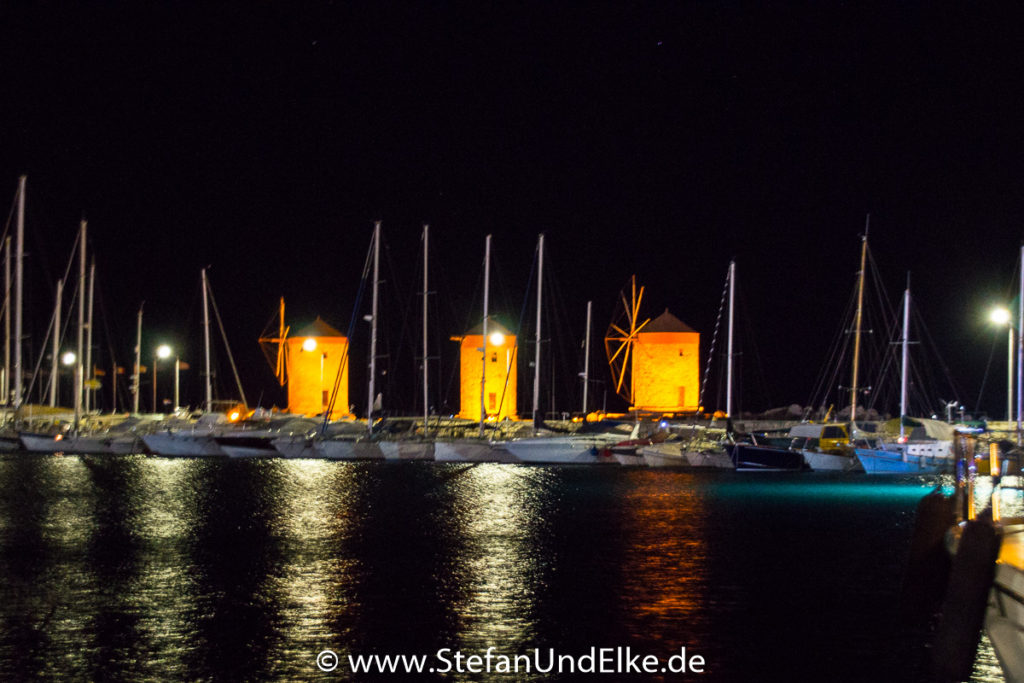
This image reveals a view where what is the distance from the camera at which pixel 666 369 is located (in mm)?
67438

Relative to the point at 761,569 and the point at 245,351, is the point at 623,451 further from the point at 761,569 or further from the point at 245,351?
the point at 245,351

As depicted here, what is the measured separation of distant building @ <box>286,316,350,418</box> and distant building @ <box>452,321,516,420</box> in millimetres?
8351

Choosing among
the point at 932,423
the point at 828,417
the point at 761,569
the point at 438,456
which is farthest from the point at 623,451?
the point at 761,569

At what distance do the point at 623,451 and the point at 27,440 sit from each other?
23351 mm

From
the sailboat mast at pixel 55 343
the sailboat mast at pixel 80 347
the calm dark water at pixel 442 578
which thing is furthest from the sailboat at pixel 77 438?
the calm dark water at pixel 442 578

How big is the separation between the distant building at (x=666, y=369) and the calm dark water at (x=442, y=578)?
36.2 metres

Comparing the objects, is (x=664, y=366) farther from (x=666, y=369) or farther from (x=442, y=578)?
(x=442, y=578)

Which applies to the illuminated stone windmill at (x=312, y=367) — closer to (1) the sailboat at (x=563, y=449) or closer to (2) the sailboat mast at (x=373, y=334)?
(2) the sailboat mast at (x=373, y=334)

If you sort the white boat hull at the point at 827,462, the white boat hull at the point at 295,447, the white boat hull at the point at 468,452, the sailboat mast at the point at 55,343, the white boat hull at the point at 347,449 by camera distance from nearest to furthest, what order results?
the white boat hull at the point at 827,462, the white boat hull at the point at 468,452, the white boat hull at the point at 347,449, the white boat hull at the point at 295,447, the sailboat mast at the point at 55,343

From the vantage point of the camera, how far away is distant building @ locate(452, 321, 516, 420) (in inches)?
2645

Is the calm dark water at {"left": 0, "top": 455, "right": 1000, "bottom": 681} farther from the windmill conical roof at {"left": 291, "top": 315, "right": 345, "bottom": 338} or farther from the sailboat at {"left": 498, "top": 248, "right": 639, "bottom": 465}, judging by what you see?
the windmill conical roof at {"left": 291, "top": 315, "right": 345, "bottom": 338}

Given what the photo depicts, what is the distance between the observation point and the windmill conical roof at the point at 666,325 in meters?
68.4

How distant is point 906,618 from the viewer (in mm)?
12477

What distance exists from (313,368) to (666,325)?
22.2m
